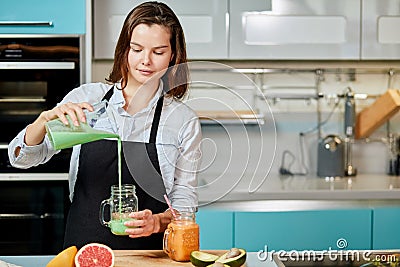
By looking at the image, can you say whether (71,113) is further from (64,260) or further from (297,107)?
(297,107)

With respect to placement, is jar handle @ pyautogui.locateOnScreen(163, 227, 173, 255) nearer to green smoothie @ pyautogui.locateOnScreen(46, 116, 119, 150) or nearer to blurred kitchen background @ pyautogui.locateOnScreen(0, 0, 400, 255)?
green smoothie @ pyautogui.locateOnScreen(46, 116, 119, 150)

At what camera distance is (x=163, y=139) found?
227cm

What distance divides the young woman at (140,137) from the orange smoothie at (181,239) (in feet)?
0.39

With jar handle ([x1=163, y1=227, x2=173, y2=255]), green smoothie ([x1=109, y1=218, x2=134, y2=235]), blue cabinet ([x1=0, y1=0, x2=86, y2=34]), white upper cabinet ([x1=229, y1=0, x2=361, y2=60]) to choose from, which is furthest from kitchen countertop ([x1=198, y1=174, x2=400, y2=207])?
green smoothie ([x1=109, y1=218, x2=134, y2=235])

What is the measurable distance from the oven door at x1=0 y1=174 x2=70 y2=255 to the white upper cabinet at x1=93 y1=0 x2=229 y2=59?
2.21 ft

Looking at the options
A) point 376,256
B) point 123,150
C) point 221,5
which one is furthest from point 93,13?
point 376,256

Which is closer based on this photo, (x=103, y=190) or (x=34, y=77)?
(x=103, y=190)

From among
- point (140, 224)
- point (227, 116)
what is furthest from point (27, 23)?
point (140, 224)

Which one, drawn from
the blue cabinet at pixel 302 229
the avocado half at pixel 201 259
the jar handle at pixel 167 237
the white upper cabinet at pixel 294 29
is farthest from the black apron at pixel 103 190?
the white upper cabinet at pixel 294 29

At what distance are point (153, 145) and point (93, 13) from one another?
1.43 m

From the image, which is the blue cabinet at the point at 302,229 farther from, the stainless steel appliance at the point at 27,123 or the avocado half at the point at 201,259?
the avocado half at the point at 201,259

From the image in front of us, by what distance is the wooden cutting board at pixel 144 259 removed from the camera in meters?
1.93

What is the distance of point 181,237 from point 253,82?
51.7 inches

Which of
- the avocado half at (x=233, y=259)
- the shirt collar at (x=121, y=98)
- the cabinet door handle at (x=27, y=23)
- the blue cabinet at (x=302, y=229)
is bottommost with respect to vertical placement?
the blue cabinet at (x=302, y=229)
